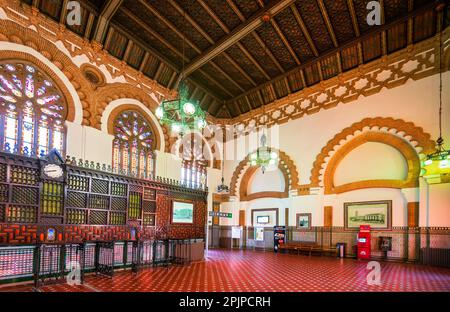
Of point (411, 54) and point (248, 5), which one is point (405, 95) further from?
point (248, 5)

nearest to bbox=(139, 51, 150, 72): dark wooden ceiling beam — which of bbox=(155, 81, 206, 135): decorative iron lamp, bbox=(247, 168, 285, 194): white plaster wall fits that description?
bbox=(155, 81, 206, 135): decorative iron lamp

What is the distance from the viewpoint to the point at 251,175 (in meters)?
15.5

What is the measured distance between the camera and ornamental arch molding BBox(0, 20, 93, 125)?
8.22 metres

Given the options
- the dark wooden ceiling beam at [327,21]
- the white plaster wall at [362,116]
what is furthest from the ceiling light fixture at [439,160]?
the dark wooden ceiling beam at [327,21]

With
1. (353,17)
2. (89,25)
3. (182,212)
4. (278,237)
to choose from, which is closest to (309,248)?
(278,237)

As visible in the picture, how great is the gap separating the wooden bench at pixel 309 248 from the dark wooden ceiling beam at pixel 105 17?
1109cm

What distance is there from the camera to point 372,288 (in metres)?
5.71

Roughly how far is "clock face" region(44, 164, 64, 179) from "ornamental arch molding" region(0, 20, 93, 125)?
276 centimetres

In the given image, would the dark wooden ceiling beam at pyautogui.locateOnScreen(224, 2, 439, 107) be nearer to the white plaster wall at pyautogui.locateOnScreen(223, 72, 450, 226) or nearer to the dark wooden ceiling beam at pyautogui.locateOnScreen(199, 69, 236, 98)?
the white plaster wall at pyautogui.locateOnScreen(223, 72, 450, 226)

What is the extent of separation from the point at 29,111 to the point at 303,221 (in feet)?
35.7

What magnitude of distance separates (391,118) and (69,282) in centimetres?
1115

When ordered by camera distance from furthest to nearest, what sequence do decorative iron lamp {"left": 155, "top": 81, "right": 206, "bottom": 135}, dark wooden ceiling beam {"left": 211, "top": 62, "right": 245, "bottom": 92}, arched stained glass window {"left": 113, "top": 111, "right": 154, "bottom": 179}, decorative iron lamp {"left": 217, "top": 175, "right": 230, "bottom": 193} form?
1. decorative iron lamp {"left": 217, "top": 175, "right": 230, "bottom": 193}
2. dark wooden ceiling beam {"left": 211, "top": 62, "right": 245, "bottom": 92}
3. arched stained glass window {"left": 113, "top": 111, "right": 154, "bottom": 179}
4. decorative iron lamp {"left": 155, "top": 81, "right": 206, "bottom": 135}

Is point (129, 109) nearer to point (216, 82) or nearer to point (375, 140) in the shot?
point (216, 82)

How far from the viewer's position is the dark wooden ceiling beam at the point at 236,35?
939 cm
